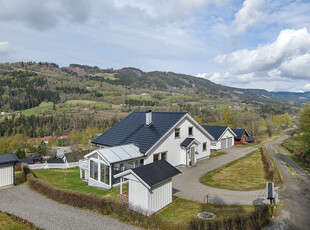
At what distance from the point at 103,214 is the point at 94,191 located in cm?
409

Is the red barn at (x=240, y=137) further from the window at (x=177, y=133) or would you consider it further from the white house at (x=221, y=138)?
the window at (x=177, y=133)

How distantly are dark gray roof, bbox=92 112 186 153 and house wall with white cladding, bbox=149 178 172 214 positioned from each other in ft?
20.4

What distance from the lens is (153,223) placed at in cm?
984

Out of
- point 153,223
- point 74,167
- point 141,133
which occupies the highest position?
point 141,133

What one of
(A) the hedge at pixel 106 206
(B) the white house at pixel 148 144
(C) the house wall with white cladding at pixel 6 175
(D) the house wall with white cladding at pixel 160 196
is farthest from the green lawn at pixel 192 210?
(C) the house wall with white cladding at pixel 6 175

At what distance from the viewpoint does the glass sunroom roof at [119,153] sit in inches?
611

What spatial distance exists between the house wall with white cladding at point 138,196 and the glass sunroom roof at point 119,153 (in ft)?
13.0

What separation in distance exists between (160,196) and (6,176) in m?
15.2

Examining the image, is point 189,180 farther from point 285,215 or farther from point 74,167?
point 74,167

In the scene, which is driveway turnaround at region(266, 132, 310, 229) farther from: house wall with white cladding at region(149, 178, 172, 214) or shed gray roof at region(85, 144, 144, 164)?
shed gray roof at region(85, 144, 144, 164)

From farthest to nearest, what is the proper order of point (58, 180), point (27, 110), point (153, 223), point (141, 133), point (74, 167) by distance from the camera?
point (27, 110)
point (74, 167)
point (141, 133)
point (58, 180)
point (153, 223)

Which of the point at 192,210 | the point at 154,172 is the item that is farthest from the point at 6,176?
the point at 192,210

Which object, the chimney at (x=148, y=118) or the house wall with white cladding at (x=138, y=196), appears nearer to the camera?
the house wall with white cladding at (x=138, y=196)

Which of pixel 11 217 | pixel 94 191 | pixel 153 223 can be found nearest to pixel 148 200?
pixel 153 223
